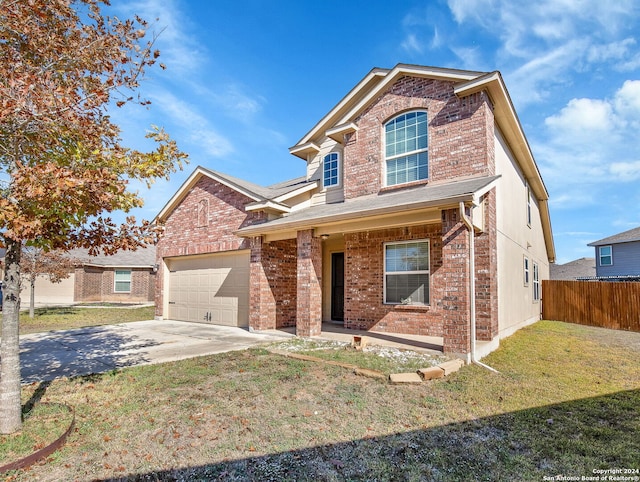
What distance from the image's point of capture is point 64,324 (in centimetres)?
1304

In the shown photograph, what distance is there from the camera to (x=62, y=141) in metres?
4.21

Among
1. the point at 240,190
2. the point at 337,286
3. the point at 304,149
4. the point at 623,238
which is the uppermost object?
the point at 304,149

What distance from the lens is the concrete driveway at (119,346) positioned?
6465mm

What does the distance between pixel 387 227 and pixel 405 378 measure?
11.7ft

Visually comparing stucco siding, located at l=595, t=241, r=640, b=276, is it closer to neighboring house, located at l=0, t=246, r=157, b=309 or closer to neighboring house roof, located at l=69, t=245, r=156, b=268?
neighboring house, located at l=0, t=246, r=157, b=309

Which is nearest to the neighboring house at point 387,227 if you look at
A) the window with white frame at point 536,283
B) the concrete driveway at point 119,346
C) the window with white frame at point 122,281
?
the window with white frame at point 536,283

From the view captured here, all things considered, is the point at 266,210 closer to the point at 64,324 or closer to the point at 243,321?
the point at 243,321

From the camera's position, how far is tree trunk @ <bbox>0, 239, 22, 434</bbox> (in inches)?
144

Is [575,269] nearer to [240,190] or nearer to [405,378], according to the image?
[240,190]

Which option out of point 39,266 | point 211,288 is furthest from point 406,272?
point 39,266

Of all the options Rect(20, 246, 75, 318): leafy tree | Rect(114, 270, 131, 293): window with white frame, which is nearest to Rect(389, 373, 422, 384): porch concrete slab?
Rect(20, 246, 75, 318): leafy tree

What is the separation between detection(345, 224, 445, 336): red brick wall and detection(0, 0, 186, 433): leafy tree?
6.64m

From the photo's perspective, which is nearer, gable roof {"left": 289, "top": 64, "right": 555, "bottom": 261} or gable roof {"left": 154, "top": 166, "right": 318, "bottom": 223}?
gable roof {"left": 289, "top": 64, "right": 555, "bottom": 261}

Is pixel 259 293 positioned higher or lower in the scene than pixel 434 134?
lower
